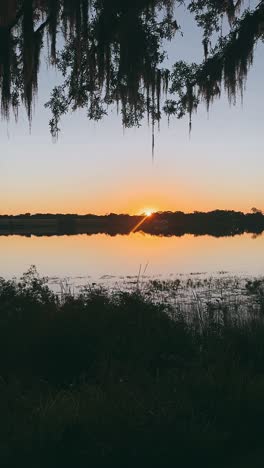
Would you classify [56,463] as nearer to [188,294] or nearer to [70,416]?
[70,416]

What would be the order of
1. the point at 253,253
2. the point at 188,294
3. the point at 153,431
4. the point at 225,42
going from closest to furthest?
the point at 153,431
the point at 225,42
the point at 188,294
the point at 253,253

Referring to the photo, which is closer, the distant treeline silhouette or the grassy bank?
the grassy bank

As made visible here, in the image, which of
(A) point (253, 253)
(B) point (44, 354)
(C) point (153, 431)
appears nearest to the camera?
(C) point (153, 431)

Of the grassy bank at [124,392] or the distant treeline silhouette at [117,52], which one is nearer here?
the grassy bank at [124,392]

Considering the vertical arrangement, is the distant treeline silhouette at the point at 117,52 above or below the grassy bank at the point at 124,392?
above

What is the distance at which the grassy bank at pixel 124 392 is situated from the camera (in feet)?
13.9

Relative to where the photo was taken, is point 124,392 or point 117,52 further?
point 117,52

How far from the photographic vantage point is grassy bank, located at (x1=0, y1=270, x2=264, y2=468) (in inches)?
166

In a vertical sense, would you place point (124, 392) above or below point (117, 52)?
below

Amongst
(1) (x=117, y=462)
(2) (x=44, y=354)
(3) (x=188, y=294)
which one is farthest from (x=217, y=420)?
(3) (x=188, y=294)

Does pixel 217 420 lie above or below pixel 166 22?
below

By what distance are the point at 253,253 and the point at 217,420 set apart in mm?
38405

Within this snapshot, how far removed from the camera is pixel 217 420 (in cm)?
479

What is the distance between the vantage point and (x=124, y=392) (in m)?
5.20
